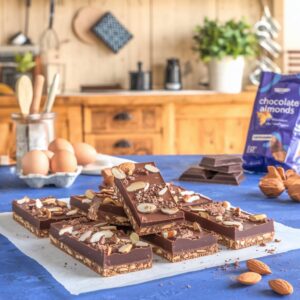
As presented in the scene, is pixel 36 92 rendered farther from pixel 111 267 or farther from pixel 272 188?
pixel 111 267

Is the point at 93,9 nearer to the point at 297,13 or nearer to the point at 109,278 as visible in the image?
the point at 297,13

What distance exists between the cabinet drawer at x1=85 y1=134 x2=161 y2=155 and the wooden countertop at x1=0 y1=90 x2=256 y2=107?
0.67 feet

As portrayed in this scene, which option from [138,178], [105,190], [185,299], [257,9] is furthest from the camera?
[257,9]

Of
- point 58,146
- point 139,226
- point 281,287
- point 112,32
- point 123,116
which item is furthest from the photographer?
point 112,32

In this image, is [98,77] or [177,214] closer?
[177,214]

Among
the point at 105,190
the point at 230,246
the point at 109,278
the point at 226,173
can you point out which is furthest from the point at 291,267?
the point at 226,173

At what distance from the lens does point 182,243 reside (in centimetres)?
102

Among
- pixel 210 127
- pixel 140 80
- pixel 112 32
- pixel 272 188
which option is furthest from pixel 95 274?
pixel 112 32

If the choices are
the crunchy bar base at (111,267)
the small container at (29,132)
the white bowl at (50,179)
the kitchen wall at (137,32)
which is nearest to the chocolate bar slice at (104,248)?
the crunchy bar base at (111,267)

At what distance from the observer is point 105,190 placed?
1215mm

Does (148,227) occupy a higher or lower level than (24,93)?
lower

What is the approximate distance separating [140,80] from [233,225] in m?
3.07

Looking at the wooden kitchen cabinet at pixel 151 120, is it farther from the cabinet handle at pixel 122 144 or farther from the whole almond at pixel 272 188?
the whole almond at pixel 272 188

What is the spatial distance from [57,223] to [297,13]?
3591 mm
